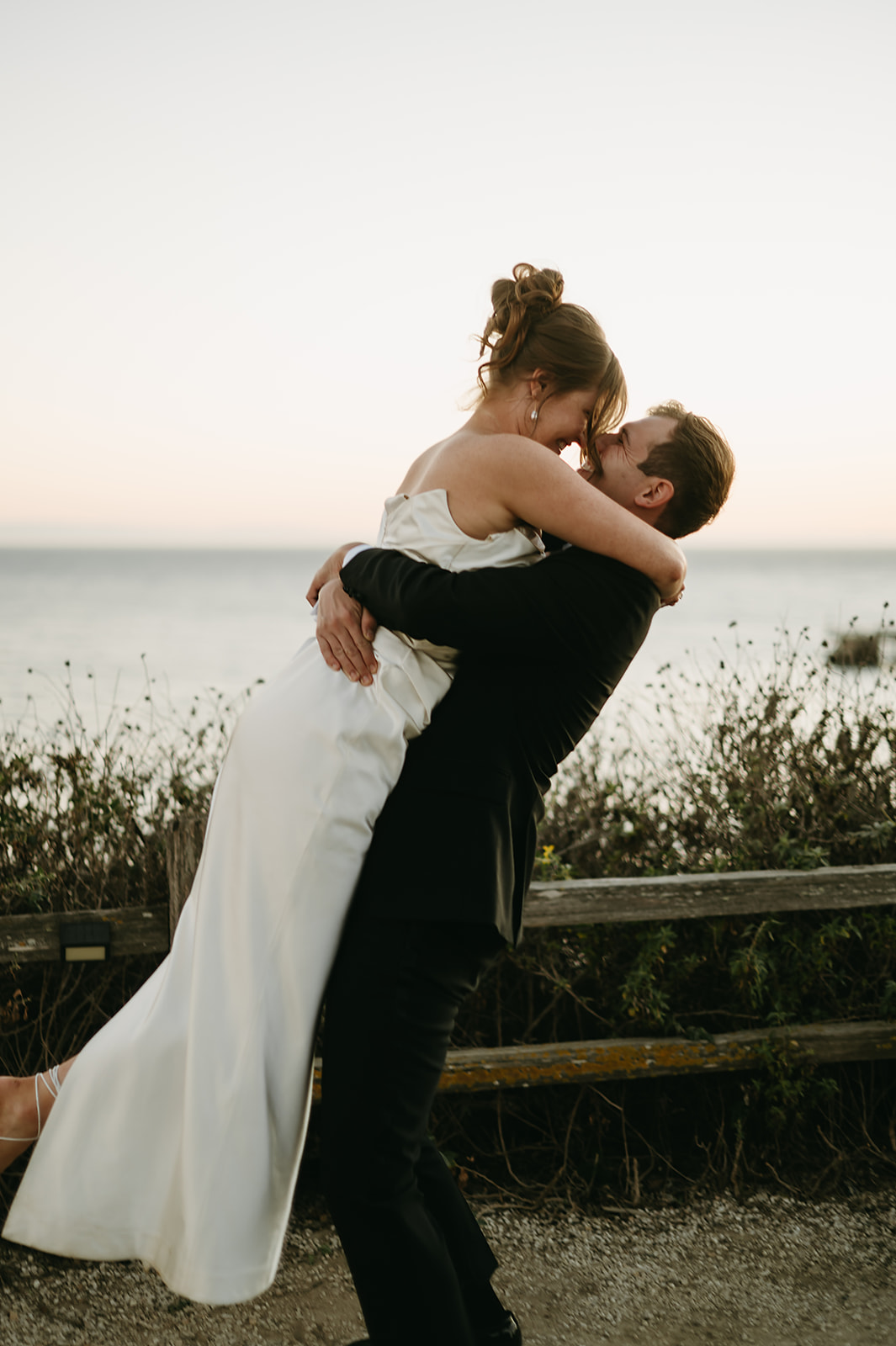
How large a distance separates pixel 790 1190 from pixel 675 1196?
1.27ft

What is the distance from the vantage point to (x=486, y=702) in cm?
191

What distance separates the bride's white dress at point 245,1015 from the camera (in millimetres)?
1873

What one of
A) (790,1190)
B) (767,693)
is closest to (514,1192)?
(790,1190)

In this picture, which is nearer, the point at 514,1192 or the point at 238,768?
the point at 238,768

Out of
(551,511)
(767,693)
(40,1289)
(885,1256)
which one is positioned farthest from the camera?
(767,693)

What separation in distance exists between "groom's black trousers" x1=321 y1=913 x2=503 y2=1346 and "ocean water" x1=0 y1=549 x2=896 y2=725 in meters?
Answer: 1.84

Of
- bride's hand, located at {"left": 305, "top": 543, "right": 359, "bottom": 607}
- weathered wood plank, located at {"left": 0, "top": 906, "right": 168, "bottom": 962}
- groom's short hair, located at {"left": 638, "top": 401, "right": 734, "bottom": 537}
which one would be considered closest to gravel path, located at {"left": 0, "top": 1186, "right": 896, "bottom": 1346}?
weathered wood plank, located at {"left": 0, "top": 906, "right": 168, "bottom": 962}

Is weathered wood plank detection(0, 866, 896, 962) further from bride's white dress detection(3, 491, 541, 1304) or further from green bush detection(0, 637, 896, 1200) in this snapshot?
bride's white dress detection(3, 491, 541, 1304)

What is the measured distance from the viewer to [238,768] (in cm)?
194

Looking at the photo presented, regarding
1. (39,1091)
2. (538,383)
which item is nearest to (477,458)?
(538,383)

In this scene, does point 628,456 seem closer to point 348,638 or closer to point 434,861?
point 348,638

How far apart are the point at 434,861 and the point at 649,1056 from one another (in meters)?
1.86

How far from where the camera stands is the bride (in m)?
1.88

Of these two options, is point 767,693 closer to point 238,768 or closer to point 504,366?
point 504,366
